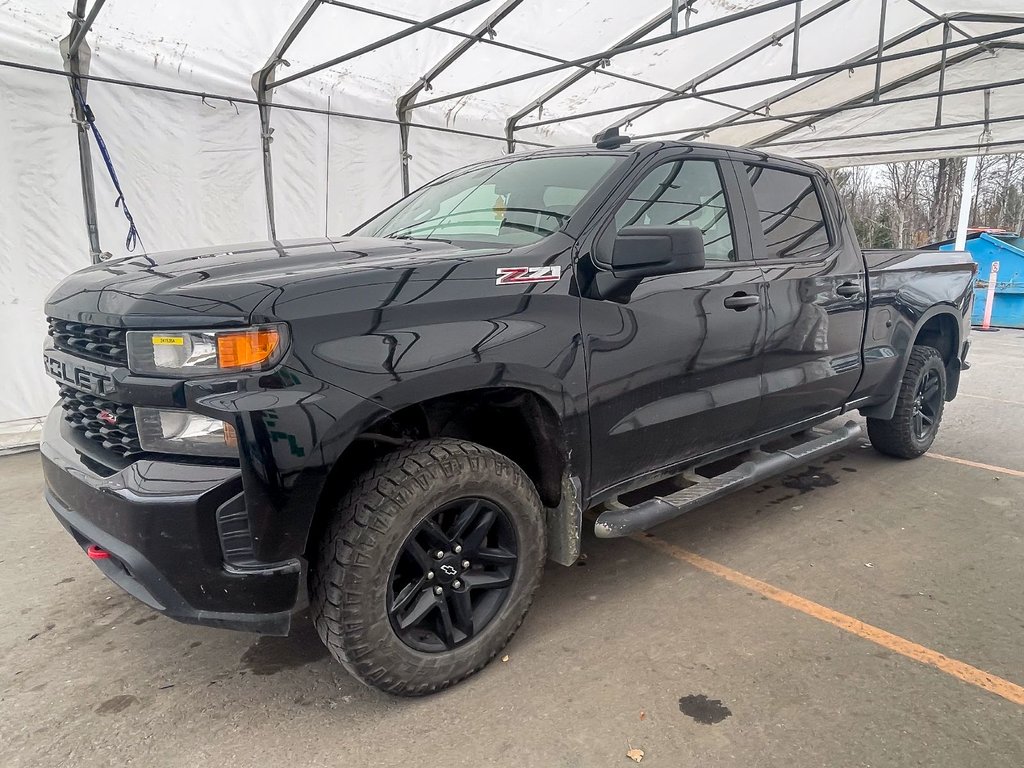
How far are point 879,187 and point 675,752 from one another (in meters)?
41.9

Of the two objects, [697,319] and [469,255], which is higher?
[469,255]

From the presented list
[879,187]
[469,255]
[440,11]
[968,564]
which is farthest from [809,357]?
[879,187]

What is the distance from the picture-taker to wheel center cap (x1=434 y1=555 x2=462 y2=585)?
7.41 feet

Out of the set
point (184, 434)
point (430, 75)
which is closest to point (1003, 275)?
point (430, 75)

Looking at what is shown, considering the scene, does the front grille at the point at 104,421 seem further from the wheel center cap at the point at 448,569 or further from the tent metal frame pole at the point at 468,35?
the tent metal frame pole at the point at 468,35

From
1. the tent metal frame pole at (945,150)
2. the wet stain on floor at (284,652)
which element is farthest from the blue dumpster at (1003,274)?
the wet stain on floor at (284,652)

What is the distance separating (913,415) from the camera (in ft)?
14.9

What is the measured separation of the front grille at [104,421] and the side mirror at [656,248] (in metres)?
1.67

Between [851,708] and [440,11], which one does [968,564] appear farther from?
[440,11]

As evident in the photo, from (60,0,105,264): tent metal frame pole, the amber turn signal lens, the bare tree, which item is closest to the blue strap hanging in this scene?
(60,0,105,264): tent metal frame pole

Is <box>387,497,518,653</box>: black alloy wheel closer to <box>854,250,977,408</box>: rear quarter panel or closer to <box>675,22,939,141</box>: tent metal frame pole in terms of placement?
<box>854,250,977,408</box>: rear quarter panel

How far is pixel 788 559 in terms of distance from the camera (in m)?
3.32

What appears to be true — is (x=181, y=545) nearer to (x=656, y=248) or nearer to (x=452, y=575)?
(x=452, y=575)

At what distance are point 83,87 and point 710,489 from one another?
579 centimetres
